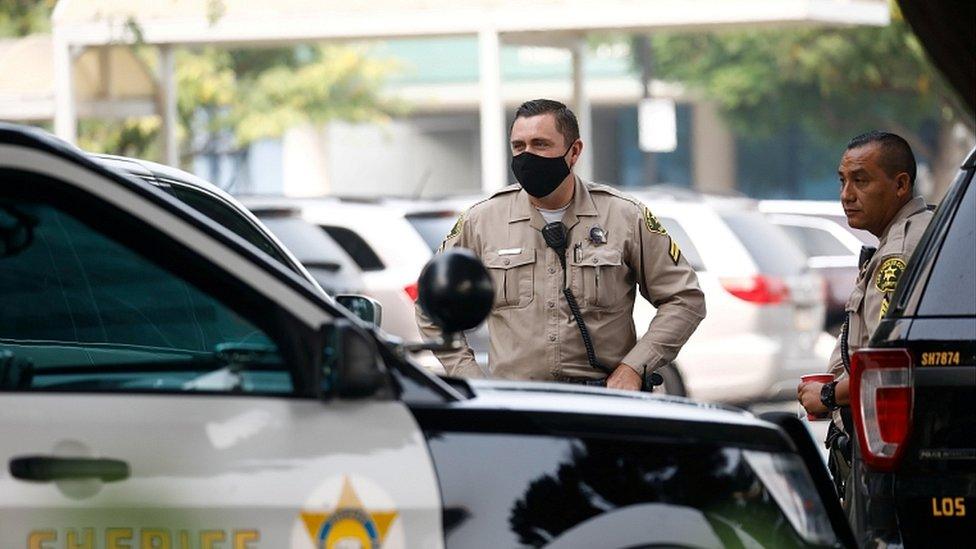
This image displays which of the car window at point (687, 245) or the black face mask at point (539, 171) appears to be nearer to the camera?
the black face mask at point (539, 171)

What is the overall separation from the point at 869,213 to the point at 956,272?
1.18m

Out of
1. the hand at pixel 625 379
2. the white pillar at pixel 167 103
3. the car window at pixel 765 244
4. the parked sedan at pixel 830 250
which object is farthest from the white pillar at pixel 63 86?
the hand at pixel 625 379

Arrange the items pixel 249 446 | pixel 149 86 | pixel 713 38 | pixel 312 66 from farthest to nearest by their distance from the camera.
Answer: pixel 713 38, pixel 312 66, pixel 149 86, pixel 249 446

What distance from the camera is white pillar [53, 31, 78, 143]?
19.7 m

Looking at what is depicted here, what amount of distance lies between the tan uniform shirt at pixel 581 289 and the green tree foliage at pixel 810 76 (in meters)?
23.7

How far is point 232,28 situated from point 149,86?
175cm

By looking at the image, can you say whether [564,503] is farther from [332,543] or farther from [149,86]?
[149,86]

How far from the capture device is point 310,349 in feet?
13.4

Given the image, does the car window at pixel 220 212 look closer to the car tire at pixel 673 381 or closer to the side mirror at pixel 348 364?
the side mirror at pixel 348 364

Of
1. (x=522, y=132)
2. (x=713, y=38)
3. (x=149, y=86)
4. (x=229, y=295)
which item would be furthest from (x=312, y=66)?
(x=229, y=295)

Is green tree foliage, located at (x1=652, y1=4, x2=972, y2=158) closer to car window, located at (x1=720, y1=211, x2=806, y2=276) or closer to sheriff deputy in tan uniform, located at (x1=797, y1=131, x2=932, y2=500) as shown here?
car window, located at (x1=720, y1=211, x2=806, y2=276)

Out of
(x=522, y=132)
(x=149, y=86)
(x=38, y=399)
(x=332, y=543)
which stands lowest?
(x=332, y=543)

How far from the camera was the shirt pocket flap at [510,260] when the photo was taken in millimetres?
6324

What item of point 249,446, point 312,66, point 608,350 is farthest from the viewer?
point 312,66
